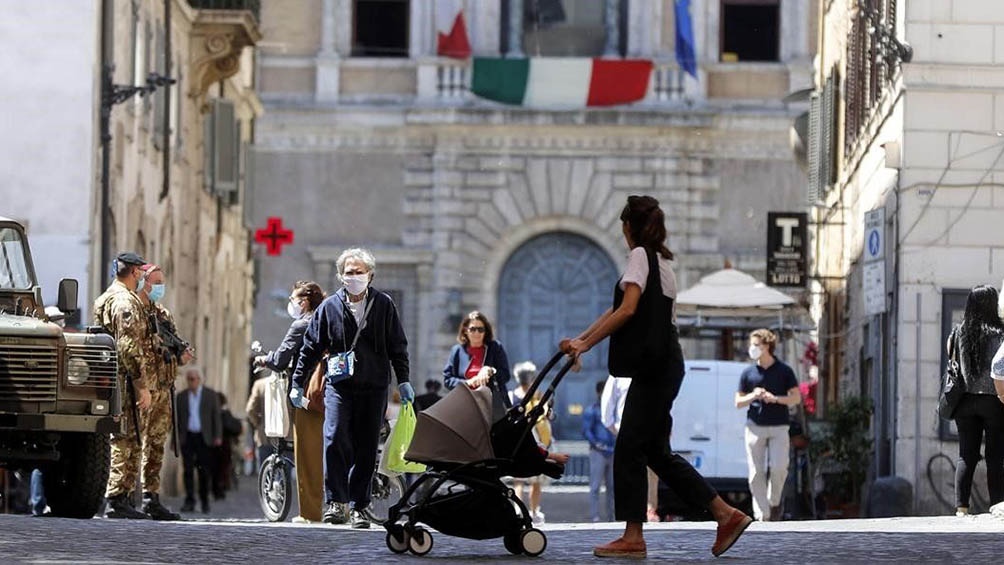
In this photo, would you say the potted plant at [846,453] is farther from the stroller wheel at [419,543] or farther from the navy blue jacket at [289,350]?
the stroller wheel at [419,543]

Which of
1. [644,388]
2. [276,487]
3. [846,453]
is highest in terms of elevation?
[644,388]

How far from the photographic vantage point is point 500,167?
52250 mm

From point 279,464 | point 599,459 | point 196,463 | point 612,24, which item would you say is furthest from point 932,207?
point 612,24

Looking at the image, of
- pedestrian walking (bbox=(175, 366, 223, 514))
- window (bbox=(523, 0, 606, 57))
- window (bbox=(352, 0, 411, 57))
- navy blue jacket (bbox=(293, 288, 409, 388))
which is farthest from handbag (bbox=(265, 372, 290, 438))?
window (bbox=(352, 0, 411, 57))

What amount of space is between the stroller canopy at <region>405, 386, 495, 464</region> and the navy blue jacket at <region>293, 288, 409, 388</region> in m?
2.94

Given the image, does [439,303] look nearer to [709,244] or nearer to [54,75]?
[709,244]

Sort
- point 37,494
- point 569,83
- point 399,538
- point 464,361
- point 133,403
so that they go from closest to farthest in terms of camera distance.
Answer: point 399,538, point 133,403, point 464,361, point 37,494, point 569,83

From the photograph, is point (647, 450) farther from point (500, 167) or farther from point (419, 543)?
point (500, 167)

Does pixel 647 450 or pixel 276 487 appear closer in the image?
pixel 647 450

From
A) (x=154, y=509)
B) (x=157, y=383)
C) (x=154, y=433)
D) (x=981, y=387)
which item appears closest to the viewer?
(x=157, y=383)

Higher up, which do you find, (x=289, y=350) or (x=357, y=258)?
(x=357, y=258)

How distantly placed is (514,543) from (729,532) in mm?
1070

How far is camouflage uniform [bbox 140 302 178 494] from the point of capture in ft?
64.0

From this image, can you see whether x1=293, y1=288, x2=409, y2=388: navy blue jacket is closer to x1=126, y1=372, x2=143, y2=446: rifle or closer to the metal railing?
x1=126, y1=372, x2=143, y2=446: rifle
